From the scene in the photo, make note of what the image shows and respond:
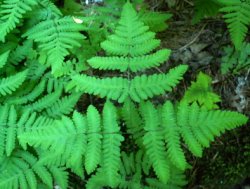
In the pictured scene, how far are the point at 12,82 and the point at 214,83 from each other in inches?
76.8

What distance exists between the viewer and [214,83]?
3.39 m

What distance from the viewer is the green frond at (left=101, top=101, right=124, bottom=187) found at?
251 centimetres

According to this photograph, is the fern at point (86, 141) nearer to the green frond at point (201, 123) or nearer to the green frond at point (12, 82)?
the green frond at point (201, 123)

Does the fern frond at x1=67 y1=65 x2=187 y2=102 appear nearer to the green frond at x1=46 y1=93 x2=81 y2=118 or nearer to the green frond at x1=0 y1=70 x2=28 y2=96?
the green frond at x1=46 y1=93 x2=81 y2=118

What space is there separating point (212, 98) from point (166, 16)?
92 centimetres

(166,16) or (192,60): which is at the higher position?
(166,16)

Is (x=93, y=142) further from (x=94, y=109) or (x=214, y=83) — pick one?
(x=214, y=83)

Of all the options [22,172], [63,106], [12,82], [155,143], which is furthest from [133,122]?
[12,82]

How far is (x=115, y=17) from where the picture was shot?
364 cm

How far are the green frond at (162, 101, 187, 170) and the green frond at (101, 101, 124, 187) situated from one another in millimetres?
350

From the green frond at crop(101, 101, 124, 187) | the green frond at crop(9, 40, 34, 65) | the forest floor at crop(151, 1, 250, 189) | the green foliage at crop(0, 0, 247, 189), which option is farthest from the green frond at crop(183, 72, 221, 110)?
the green frond at crop(9, 40, 34, 65)

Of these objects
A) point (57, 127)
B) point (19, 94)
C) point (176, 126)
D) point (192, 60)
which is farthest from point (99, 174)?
point (192, 60)

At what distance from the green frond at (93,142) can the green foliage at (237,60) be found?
1.42m

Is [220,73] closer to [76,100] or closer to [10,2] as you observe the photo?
[76,100]
